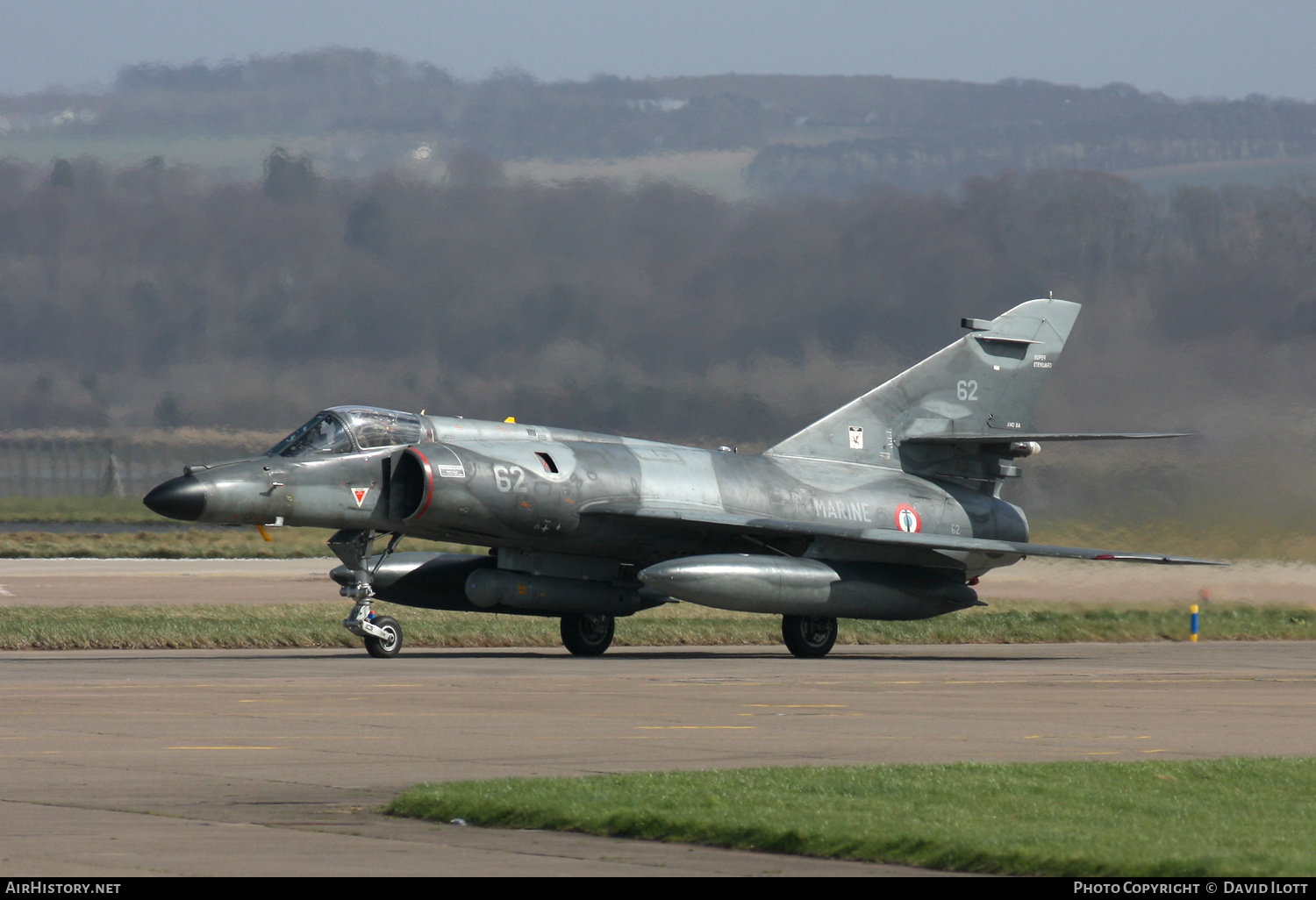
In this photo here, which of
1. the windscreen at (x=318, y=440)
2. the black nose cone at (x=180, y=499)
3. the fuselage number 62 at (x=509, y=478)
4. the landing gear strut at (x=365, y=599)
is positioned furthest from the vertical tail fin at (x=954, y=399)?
the black nose cone at (x=180, y=499)

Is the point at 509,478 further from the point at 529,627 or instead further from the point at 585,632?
the point at 529,627

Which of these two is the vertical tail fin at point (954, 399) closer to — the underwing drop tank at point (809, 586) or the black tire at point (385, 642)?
the underwing drop tank at point (809, 586)

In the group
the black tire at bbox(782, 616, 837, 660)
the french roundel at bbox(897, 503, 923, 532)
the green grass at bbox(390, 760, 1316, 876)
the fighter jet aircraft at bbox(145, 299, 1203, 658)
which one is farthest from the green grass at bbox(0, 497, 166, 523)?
the green grass at bbox(390, 760, 1316, 876)

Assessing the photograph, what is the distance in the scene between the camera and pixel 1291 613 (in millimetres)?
32000

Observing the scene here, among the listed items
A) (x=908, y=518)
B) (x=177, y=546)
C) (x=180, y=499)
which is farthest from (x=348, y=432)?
(x=177, y=546)

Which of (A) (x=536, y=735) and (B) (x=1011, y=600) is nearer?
(A) (x=536, y=735)

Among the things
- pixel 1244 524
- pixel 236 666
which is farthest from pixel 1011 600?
pixel 236 666

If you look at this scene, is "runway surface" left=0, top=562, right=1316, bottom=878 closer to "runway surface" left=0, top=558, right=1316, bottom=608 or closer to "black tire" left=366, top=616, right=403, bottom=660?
"black tire" left=366, top=616, right=403, bottom=660

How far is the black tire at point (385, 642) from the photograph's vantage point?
22812 millimetres

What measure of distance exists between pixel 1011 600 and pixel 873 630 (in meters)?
5.35

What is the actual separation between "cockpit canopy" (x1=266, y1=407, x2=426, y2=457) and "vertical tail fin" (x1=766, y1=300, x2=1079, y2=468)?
639 cm

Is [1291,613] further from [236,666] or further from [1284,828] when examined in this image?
[1284,828]

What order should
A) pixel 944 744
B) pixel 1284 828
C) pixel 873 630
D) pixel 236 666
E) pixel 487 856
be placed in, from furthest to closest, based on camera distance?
pixel 873 630 < pixel 236 666 < pixel 944 744 < pixel 1284 828 < pixel 487 856

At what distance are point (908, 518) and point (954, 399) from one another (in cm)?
242
